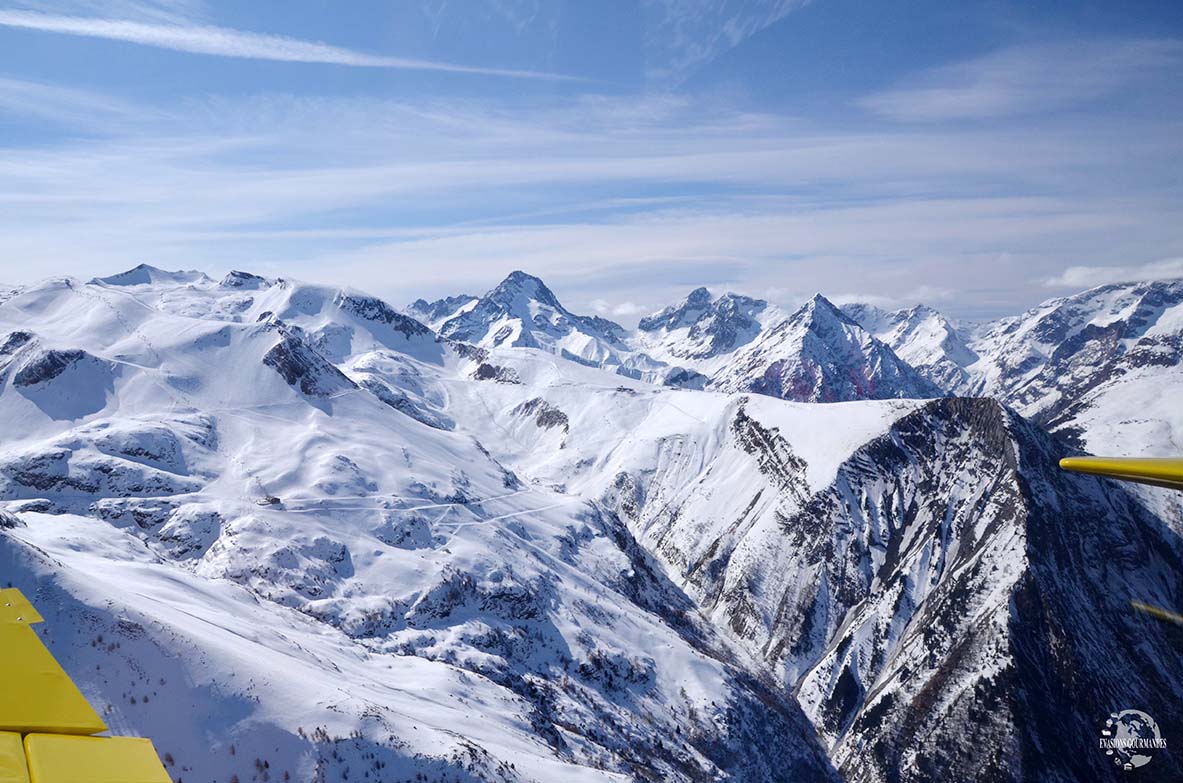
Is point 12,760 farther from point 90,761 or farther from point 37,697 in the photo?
point 37,697

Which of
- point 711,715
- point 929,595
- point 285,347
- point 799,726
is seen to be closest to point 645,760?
point 711,715

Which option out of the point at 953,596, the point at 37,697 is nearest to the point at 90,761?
the point at 37,697

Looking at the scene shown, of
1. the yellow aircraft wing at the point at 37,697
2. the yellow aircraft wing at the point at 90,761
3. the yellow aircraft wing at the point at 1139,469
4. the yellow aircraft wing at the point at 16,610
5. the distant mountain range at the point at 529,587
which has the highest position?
the yellow aircraft wing at the point at 1139,469
